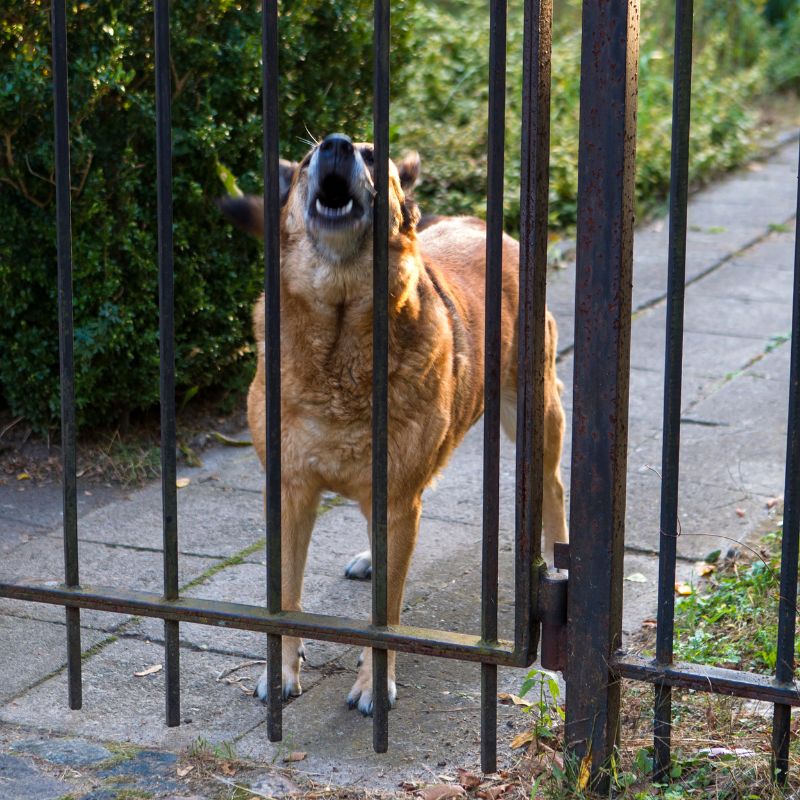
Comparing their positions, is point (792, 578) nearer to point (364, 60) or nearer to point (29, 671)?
point (29, 671)

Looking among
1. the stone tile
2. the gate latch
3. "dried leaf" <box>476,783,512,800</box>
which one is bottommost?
"dried leaf" <box>476,783,512,800</box>

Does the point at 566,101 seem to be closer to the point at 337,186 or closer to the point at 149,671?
→ the point at 337,186

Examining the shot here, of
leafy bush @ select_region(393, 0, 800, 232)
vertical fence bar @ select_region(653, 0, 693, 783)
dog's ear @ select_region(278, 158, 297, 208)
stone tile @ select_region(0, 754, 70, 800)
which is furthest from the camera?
leafy bush @ select_region(393, 0, 800, 232)

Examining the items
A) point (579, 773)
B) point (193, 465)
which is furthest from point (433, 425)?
point (193, 465)

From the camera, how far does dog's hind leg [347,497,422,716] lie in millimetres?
3408

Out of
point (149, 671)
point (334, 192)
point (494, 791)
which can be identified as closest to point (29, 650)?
point (149, 671)

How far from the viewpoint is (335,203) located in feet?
10.8

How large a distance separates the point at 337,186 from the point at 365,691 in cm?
143

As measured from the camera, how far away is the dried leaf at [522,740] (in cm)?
309

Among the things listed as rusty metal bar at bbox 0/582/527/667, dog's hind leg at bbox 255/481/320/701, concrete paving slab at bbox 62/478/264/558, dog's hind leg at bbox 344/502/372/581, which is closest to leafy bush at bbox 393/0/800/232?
concrete paving slab at bbox 62/478/264/558

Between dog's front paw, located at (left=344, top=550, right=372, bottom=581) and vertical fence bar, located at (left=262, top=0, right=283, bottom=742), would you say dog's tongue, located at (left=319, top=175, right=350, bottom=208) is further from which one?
dog's front paw, located at (left=344, top=550, right=372, bottom=581)

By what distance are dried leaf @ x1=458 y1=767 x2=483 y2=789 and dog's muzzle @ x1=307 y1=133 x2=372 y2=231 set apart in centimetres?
148

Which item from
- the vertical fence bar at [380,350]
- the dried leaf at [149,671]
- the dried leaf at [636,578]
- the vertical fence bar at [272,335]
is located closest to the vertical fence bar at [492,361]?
the vertical fence bar at [380,350]

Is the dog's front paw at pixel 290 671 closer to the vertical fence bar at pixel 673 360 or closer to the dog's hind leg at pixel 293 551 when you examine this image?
the dog's hind leg at pixel 293 551
